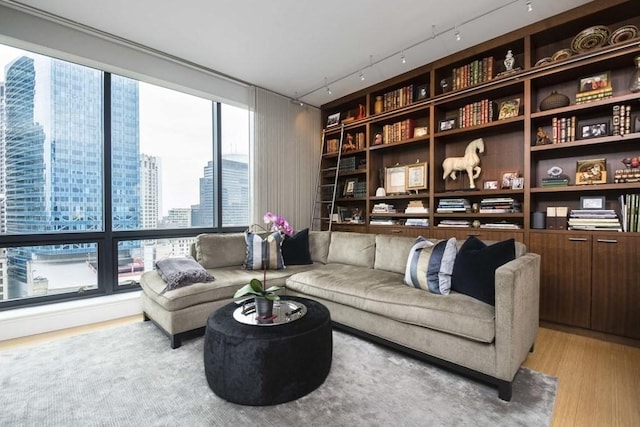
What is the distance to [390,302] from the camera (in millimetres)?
2090

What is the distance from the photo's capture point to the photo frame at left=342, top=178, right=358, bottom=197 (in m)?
4.48

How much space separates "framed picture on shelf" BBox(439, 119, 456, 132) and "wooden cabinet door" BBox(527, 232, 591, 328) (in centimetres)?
144

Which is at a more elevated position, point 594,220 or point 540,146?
point 540,146

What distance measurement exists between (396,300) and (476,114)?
2.34 metres

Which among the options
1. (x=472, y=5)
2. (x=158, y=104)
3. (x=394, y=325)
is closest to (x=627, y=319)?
(x=394, y=325)

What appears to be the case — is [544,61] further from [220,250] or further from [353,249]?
[220,250]

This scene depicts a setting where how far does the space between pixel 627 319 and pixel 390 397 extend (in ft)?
6.99

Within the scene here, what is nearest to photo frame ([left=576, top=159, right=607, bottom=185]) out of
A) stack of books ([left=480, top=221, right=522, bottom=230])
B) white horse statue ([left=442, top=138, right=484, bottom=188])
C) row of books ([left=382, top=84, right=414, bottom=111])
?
stack of books ([left=480, top=221, right=522, bottom=230])

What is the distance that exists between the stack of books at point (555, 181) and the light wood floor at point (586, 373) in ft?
4.33

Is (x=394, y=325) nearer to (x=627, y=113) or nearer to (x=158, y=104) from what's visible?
(x=627, y=113)

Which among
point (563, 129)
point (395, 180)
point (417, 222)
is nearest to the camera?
point (563, 129)

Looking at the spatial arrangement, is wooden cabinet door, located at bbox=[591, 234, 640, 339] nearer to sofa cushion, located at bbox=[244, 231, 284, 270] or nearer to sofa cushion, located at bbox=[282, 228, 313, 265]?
sofa cushion, located at bbox=[282, 228, 313, 265]

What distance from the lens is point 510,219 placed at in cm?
311

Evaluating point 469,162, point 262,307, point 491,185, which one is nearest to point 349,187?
point 469,162
